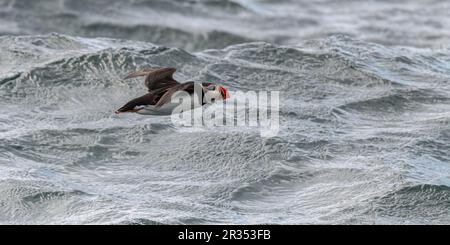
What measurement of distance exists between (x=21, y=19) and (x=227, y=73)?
6961 mm

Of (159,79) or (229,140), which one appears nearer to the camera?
(159,79)

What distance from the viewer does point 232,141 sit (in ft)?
48.9

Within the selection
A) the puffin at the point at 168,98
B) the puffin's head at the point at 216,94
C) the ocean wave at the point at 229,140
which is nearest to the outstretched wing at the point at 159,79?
the puffin at the point at 168,98

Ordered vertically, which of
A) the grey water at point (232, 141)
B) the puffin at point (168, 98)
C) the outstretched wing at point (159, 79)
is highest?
the outstretched wing at point (159, 79)

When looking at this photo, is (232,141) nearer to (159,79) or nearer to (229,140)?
(229,140)

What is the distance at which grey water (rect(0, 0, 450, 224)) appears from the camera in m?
12.8

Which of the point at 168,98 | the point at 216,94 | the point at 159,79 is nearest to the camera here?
the point at 168,98

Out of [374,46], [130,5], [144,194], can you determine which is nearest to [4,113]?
[144,194]

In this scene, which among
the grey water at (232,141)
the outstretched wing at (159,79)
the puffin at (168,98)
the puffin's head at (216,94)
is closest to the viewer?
the puffin at (168,98)

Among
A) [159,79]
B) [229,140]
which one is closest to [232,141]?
[229,140]

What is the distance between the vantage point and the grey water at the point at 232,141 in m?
12.8

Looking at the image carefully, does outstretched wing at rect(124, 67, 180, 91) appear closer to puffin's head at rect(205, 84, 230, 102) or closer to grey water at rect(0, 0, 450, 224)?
puffin's head at rect(205, 84, 230, 102)

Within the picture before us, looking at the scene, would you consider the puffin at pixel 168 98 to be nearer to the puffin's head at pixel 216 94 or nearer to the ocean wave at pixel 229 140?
the puffin's head at pixel 216 94
